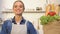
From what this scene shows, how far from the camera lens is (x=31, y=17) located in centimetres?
194

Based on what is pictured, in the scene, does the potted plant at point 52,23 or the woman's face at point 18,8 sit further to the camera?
the potted plant at point 52,23

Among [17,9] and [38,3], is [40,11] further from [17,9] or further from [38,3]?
[17,9]

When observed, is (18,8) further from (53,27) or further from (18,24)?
(53,27)

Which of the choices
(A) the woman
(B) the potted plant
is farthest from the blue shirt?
(B) the potted plant

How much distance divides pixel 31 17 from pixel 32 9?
4.3 inches

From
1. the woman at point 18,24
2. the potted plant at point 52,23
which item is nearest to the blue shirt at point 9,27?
the woman at point 18,24

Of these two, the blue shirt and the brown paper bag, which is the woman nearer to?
the blue shirt

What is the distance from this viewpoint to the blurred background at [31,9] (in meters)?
1.91

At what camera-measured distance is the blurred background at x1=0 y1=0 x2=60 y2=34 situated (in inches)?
75.0

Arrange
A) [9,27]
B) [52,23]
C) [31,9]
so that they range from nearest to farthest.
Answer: [9,27] < [52,23] < [31,9]

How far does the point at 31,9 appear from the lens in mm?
1929

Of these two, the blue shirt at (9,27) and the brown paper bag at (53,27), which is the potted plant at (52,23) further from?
the blue shirt at (9,27)

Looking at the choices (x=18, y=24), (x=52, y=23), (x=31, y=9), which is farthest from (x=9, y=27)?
(x=31, y=9)

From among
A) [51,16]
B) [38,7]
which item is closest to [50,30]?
[51,16]
